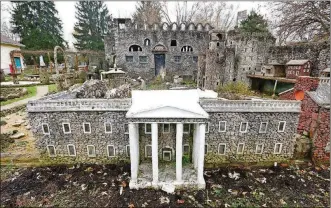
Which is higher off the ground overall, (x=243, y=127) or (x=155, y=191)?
(x=243, y=127)

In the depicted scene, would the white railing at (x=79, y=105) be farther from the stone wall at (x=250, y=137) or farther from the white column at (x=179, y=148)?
the stone wall at (x=250, y=137)

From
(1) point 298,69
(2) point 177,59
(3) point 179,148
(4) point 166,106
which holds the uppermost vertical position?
(2) point 177,59

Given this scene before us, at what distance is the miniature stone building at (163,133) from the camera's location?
14586 mm

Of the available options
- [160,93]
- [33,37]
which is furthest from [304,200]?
[33,37]

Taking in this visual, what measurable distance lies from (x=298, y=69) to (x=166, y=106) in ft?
64.2

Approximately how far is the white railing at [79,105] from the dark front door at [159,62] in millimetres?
20819

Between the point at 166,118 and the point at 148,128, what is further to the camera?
the point at 148,128

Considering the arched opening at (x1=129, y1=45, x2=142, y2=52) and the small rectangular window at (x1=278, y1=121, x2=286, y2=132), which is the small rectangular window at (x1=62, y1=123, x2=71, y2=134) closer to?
the small rectangular window at (x1=278, y1=121, x2=286, y2=132)

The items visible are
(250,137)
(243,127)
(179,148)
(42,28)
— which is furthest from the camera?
(42,28)

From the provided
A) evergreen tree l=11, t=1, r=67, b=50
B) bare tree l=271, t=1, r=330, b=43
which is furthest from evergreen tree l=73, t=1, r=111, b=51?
bare tree l=271, t=1, r=330, b=43

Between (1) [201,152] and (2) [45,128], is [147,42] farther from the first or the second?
(1) [201,152]

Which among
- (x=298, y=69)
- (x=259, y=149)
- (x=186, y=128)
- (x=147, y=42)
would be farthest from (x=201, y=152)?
(x=147, y=42)

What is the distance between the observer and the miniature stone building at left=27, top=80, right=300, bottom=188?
14.6 metres

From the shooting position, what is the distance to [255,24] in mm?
34969
